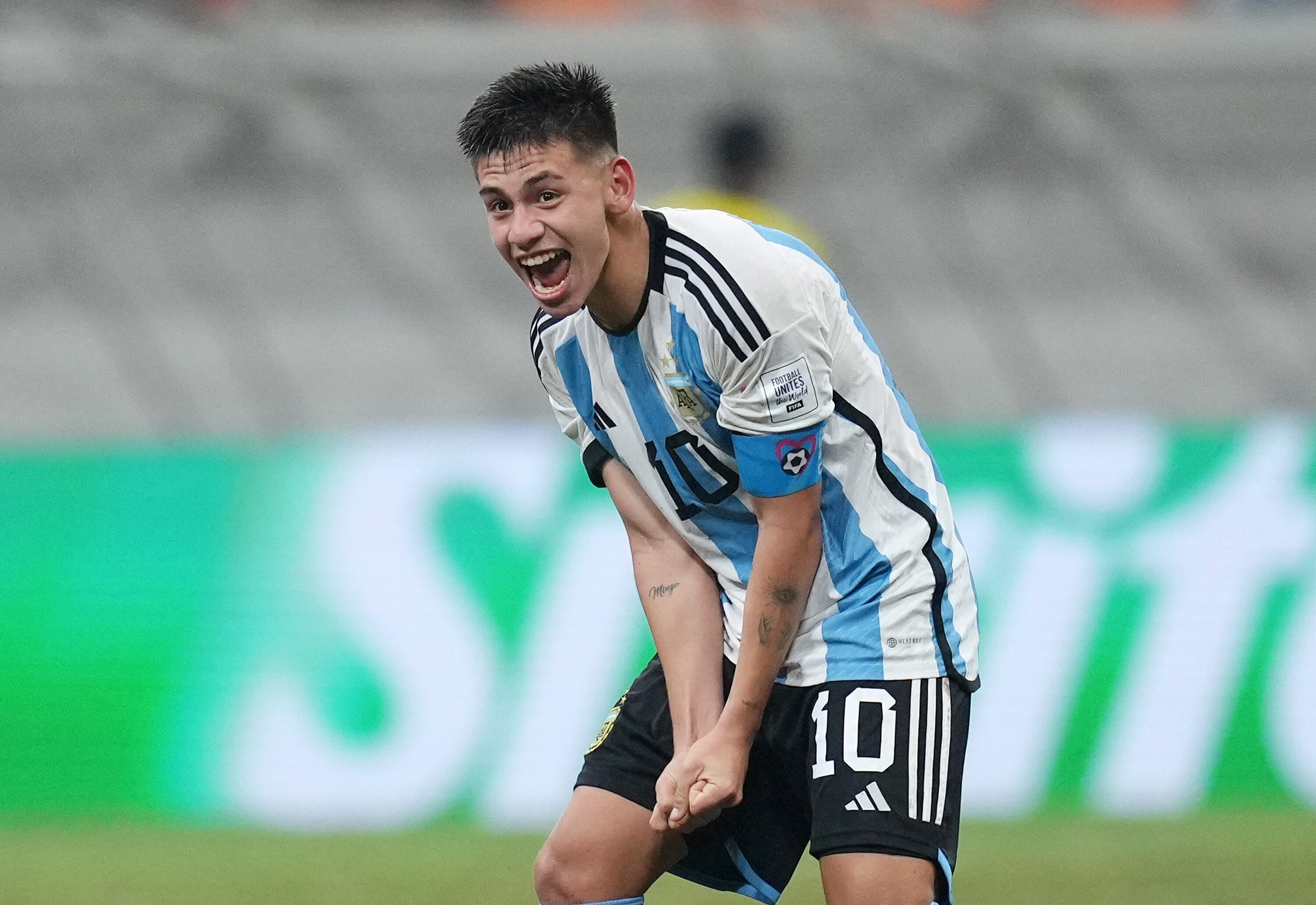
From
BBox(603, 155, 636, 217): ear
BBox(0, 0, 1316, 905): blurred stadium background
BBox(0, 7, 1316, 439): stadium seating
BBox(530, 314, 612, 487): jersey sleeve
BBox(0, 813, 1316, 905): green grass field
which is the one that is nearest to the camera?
BBox(603, 155, 636, 217): ear

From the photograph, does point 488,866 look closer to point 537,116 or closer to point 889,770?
point 889,770

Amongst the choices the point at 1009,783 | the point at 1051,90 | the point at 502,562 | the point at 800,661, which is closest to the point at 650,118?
the point at 1051,90

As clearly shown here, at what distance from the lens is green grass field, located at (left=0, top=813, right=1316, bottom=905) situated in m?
5.81

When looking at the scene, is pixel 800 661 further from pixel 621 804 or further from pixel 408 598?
pixel 408 598

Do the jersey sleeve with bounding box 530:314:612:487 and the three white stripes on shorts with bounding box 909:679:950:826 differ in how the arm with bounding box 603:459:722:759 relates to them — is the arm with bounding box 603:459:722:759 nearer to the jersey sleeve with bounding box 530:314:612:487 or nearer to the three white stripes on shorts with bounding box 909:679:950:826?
the jersey sleeve with bounding box 530:314:612:487

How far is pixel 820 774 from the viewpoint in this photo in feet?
11.0

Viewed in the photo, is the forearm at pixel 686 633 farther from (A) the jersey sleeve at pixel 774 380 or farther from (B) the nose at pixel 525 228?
(B) the nose at pixel 525 228

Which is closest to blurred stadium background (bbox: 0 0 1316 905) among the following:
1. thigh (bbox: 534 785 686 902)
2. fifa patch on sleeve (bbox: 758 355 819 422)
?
thigh (bbox: 534 785 686 902)

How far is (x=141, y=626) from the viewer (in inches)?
267

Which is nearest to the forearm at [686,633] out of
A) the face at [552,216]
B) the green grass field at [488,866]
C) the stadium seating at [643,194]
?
the face at [552,216]

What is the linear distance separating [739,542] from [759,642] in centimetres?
33

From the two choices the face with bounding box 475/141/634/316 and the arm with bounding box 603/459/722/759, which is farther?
the arm with bounding box 603/459/722/759

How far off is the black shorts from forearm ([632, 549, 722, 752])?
0.10 metres

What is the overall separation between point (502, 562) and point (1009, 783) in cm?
210
